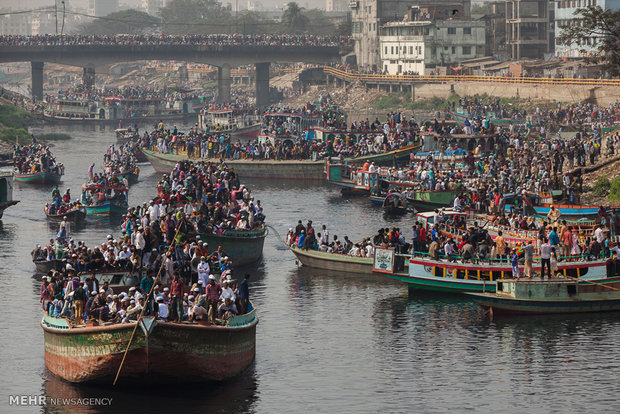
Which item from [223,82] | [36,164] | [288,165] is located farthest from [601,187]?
[223,82]

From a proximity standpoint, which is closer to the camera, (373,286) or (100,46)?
(373,286)

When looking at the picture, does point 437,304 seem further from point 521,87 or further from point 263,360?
point 521,87

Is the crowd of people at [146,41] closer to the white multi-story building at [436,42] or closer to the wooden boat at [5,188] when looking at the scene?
the white multi-story building at [436,42]

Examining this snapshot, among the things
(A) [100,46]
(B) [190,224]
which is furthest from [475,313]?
(A) [100,46]

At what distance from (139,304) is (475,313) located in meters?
16.4

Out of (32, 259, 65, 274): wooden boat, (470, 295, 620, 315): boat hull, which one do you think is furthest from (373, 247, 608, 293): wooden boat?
(32, 259, 65, 274): wooden boat

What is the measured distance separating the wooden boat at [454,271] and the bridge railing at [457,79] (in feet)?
230

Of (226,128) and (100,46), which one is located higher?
(100,46)

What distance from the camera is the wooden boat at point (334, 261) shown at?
168 ft

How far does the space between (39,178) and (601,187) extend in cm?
4056

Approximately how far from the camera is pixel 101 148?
116438mm

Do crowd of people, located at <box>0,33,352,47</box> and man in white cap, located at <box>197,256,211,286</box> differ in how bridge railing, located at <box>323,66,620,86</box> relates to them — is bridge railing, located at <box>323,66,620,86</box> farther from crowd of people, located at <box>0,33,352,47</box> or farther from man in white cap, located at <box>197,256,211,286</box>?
man in white cap, located at <box>197,256,211,286</box>

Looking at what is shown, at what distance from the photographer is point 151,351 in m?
34.2

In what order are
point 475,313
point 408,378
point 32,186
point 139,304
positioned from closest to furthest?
point 139,304 < point 408,378 < point 475,313 < point 32,186
